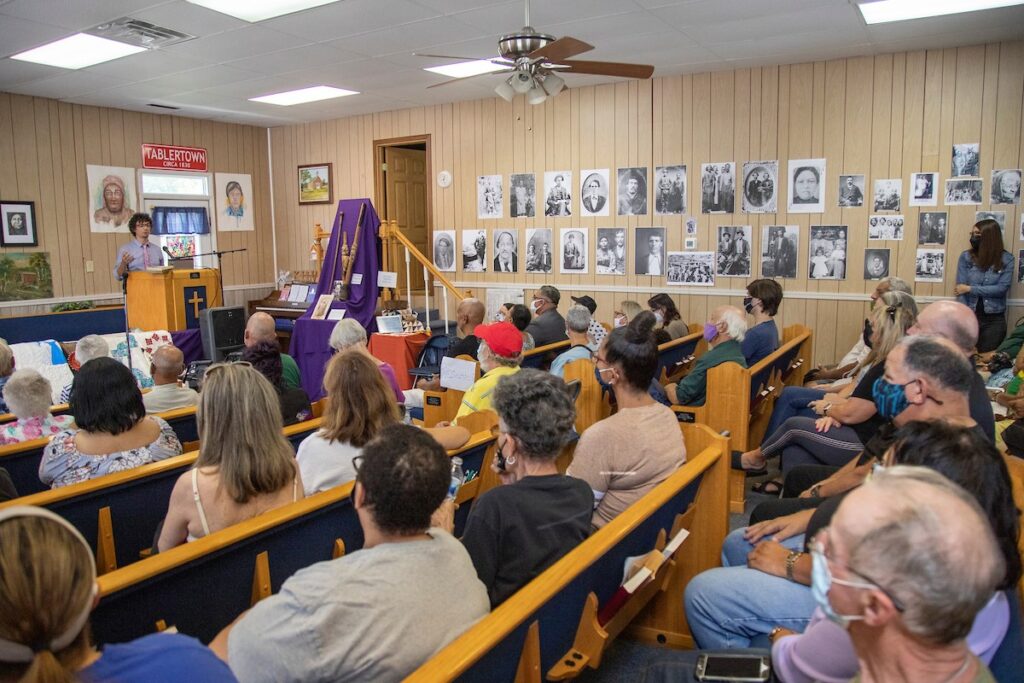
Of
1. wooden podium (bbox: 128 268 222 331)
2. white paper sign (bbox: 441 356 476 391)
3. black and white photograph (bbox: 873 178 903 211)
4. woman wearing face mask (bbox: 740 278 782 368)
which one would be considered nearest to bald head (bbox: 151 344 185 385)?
white paper sign (bbox: 441 356 476 391)

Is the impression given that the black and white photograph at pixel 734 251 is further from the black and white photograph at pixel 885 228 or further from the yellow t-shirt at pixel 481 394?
the yellow t-shirt at pixel 481 394

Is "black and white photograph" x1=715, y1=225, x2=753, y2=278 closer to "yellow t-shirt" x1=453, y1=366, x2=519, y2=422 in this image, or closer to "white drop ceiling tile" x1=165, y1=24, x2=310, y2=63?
"white drop ceiling tile" x1=165, y1=24, x2=310, y2=63

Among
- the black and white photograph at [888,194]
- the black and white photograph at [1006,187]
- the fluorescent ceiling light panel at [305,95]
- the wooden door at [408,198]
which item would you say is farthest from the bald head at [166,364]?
the black and white photograph at [1006,187]

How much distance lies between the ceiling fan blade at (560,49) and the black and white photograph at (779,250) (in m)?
3.67

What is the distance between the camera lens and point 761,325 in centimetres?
528

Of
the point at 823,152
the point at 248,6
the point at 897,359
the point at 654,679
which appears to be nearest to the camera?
the point at 654,679

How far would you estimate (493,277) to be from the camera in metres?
8.87

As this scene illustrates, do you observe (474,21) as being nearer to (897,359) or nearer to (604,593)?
(897,359)

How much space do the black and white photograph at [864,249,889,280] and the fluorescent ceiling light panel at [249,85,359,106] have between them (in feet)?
18.4

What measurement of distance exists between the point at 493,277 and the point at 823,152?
3.87m

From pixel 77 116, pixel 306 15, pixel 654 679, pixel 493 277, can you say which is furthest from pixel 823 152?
pixel 77 116

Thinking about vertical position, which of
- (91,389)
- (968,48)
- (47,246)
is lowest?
(91,389)

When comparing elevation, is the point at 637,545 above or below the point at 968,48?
below

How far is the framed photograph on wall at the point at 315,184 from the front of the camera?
1011 centimetres
